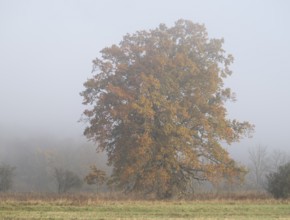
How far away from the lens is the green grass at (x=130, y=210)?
1802 cm

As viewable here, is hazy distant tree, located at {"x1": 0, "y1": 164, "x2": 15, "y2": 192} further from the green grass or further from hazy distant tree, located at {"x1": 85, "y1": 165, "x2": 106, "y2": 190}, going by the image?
the green grass

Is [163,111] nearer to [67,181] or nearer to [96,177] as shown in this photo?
[96,177]

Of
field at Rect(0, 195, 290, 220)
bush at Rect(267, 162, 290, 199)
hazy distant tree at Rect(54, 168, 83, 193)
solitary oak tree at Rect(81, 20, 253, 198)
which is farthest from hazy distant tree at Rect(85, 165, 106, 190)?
bush at Rect(267, 162, 290, 199)

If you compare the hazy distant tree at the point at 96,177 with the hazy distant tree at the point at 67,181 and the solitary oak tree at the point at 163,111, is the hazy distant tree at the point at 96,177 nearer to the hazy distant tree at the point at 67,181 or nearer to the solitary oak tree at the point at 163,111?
the solitary oak tree at the point at 163,111

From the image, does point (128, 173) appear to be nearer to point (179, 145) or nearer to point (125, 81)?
point (179, 145)

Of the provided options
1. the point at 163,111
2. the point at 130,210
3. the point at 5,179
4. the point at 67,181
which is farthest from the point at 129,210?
the point at 5,179

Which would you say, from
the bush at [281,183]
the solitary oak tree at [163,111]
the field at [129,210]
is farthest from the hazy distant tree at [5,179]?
the bush at [281,183]

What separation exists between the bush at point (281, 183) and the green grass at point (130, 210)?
4.91 metres

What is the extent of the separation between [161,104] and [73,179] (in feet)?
49.3

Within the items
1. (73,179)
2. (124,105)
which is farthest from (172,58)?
(73,179)

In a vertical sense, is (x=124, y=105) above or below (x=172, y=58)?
below

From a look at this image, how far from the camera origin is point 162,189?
29.3 metres

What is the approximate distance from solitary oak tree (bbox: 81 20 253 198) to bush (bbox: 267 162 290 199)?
267 centimetres

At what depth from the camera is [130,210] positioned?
2047 centimetres
